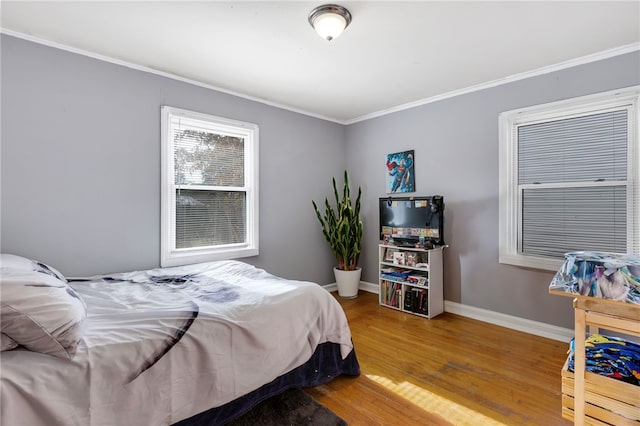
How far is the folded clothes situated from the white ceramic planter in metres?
2.66

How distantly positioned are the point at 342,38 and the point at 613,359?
248 centimetres

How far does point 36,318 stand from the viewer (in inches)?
48.1

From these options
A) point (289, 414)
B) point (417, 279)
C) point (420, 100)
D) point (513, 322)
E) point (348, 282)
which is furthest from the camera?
point (348, 282)

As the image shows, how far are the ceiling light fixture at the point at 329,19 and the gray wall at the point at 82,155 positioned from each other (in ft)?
5.45

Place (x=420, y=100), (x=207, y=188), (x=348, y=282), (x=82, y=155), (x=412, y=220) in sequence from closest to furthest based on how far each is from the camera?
(x=82, y=155)
(x=207, y=188)
(x=412, y=220)
(x=420, y=100)
(x=348, y=282)

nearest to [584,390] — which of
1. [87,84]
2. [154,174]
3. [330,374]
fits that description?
[330,374]

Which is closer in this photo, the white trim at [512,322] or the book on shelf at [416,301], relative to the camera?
the white trim at [512,322]

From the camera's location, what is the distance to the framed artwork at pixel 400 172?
3.84m

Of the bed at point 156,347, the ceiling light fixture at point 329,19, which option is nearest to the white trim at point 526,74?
the ceiling light fixture at point 329,19

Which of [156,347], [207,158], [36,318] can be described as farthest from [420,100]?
[36,318]

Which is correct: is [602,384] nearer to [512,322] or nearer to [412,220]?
[512,322]

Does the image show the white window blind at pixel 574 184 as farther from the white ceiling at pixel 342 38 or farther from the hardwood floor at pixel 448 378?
the hardwood floor at pixel 448 378

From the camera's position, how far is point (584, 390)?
1357 millimetres

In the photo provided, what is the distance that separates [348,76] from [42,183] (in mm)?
2707
